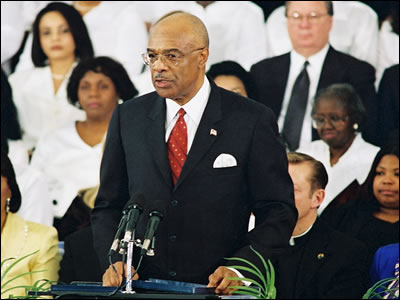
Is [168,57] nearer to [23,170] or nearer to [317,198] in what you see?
[317,198]

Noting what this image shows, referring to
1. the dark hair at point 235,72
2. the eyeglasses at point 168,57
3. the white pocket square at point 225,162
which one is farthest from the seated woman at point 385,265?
the eyeglasses at point 168,57

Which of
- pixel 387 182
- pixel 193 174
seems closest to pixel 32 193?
pixel 387 182

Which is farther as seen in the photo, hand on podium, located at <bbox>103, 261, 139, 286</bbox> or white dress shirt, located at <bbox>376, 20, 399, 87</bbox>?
white dress shirt, located at <bbox>376, 20, 399, 87</bbox>

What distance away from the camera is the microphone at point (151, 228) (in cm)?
299

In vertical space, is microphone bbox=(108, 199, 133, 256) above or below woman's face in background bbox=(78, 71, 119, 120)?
below

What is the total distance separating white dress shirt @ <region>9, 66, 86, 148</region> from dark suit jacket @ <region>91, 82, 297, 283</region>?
3.17m

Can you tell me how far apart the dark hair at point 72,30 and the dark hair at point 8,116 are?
0.86 feet

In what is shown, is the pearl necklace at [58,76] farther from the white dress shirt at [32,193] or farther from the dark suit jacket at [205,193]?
the dark suit jacket at [205,193]

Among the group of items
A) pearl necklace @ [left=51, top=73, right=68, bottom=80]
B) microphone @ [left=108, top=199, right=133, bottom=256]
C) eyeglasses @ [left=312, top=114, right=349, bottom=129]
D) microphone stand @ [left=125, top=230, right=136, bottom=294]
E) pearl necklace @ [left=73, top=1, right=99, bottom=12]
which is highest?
pearl necklace @ [left=73, top=1, right=99, bottom=12]

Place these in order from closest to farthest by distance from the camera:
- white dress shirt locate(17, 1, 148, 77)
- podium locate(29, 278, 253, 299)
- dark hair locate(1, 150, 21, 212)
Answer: podium locate(29, 278, 253, 299) → dark hair locate(1, 150, 21, 212) → white dress shirt locate(17, 1, 148, 77)

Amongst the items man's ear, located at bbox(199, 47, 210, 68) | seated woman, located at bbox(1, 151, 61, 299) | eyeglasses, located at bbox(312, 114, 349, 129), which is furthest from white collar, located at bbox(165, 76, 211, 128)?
eyeglasses, located at bbox(312, 114, 349, 129)

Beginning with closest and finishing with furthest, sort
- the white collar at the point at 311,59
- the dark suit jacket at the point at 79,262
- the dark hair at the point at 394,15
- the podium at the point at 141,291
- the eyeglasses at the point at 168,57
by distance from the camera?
the podium at the point at 141,291
the eyeglasses at the point at 168,57
the dark suit jacket at the point at 79,262
the white collar at the point at 311,59
the dark hair at the point at 394,15

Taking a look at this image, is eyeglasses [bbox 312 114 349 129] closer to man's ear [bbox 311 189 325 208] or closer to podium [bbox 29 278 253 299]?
man's ear [bbox 311 189 325 208]

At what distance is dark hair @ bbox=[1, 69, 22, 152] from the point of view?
6773 millimetres
